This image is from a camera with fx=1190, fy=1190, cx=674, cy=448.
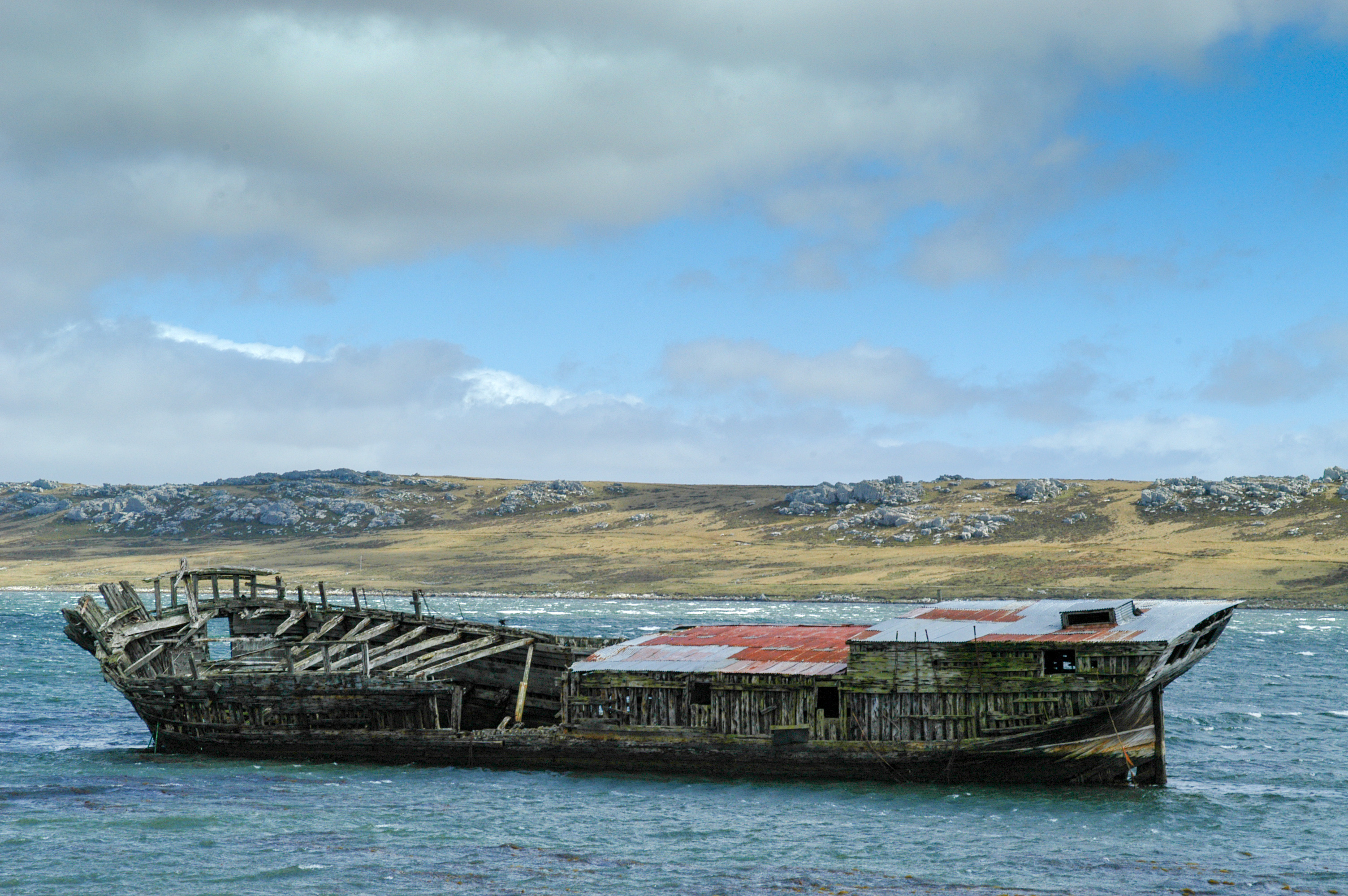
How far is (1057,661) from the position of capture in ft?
128

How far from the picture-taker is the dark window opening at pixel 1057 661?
36875mm

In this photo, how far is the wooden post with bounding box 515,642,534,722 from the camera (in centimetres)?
4372

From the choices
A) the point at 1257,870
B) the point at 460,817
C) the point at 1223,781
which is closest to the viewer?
the point at 1257,870

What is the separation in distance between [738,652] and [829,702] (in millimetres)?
4575

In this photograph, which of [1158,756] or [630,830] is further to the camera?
[1158,756]

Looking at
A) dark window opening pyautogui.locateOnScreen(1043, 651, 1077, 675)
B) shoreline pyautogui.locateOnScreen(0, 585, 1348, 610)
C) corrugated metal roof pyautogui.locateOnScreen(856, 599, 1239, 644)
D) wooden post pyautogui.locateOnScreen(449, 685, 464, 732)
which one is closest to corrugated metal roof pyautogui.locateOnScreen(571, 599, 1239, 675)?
corrugated metal roof pyautogui.locateOnScreen(856, 599, 1239, 644)

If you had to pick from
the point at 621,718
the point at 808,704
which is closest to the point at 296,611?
the point at 621,718

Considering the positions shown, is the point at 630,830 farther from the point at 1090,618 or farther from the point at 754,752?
A: the point at 1090,618

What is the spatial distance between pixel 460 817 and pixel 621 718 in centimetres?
746

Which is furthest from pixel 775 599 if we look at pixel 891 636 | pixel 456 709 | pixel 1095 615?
pixel 1095 615

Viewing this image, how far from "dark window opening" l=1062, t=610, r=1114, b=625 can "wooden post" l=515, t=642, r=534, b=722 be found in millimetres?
19284

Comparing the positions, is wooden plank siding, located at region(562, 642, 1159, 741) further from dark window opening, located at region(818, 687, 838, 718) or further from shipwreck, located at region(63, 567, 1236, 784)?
dark window opening, located at region(818, 687, 838, 718)

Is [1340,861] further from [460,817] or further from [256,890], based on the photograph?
[256,890]

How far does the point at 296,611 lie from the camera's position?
176 ft
